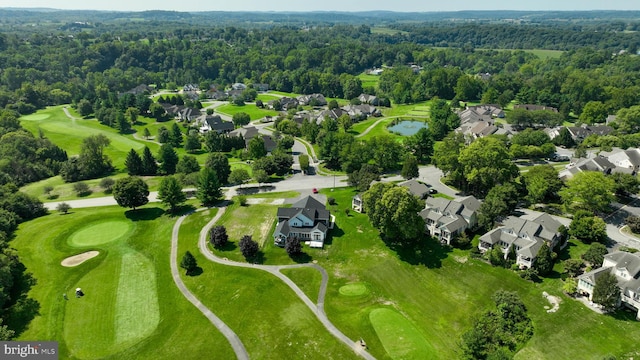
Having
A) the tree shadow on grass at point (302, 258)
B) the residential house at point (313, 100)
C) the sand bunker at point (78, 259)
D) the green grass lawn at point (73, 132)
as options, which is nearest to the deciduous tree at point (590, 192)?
the tree shadow on grass at point (302, 258)

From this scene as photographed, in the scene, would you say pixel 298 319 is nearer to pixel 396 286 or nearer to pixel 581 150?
pixel 396 286

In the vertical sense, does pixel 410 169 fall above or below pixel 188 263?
above

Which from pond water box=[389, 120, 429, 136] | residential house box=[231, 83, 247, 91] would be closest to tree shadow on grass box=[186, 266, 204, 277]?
pond water box=[389, 120, 429, 136]

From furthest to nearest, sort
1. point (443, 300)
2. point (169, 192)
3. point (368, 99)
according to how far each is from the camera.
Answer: point (368, 99)
point (169, 192)
point (443, 300)

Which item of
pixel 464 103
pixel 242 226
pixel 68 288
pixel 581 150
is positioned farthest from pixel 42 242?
pixel 464 103

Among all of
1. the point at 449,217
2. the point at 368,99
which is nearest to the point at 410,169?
the point at 449,217

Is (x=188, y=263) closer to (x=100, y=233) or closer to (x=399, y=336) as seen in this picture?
(x=100, y=233)

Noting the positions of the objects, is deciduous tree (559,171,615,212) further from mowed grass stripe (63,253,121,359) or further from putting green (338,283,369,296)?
mowed grass stripe (63,253,121,359)
